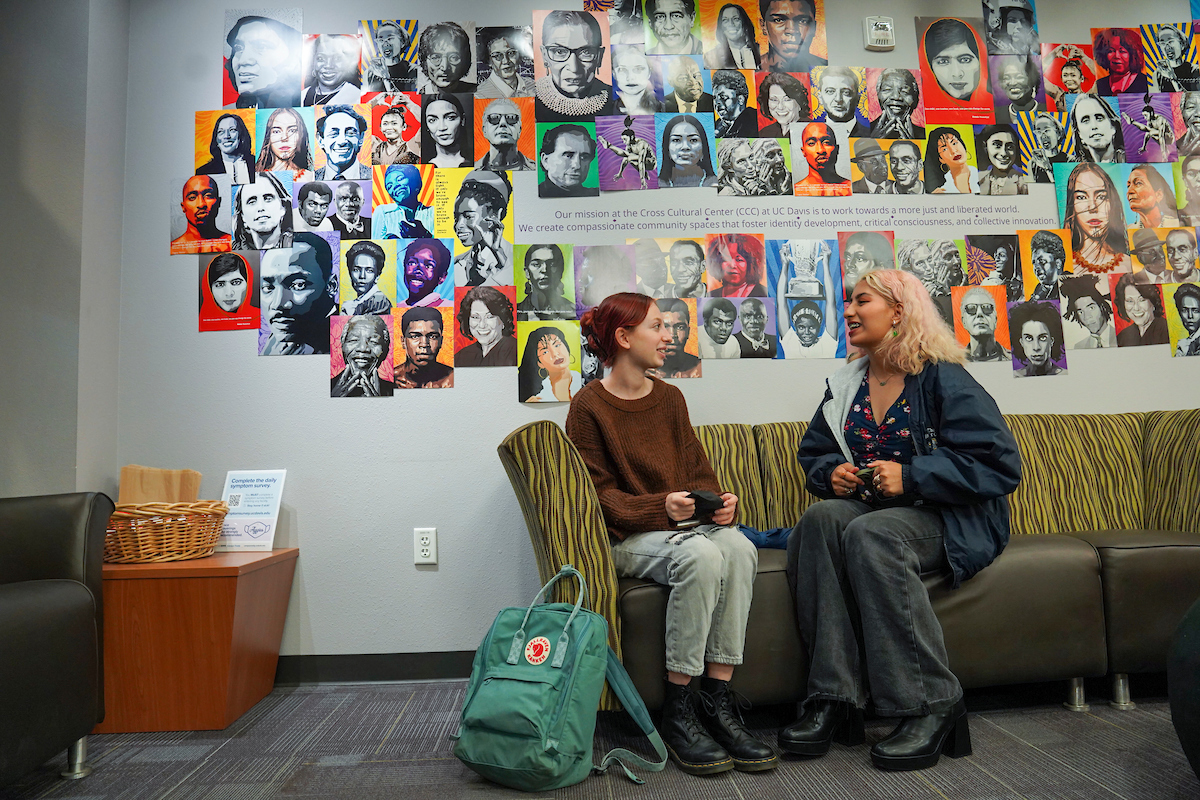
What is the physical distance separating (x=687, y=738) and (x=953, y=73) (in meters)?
2.59

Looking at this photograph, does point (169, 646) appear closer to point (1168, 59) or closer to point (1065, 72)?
point (1065, 72)

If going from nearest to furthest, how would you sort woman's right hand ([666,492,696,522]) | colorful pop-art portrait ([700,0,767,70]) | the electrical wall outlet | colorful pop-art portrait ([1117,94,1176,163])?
woman's right hand ([666,492,696,522]), the electrical wall outlet, colorful pop-art portrait ([700,0,767,70]), colorful pop-art portrait ([1117,94,1176,163])

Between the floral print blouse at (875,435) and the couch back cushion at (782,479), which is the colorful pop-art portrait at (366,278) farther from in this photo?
the floral print blouse at (875,435)

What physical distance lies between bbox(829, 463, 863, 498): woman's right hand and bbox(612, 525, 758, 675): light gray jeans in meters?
0.34

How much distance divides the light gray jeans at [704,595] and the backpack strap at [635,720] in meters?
0.12

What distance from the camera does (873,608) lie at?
1.73 metres

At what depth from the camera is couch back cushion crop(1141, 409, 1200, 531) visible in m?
2.29

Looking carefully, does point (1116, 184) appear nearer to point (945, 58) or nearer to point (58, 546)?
point (945, 58)

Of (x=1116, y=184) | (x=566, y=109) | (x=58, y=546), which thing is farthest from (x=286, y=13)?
(x=1116, y=184)

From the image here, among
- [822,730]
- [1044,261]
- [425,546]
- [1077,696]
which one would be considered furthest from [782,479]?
[1044,261]

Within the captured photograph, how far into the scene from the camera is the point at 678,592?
1759mm

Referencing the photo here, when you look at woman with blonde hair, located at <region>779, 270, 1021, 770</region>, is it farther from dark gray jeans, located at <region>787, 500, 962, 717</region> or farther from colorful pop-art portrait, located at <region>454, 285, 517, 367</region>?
colorful pop-art portrait, located at <region>454, 285, 517, 367</region>

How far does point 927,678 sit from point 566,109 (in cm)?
217

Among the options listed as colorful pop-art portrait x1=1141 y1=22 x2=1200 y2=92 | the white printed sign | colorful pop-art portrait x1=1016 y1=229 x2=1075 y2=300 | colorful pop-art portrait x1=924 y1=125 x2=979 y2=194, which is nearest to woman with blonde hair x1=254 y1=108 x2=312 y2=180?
the white printed sign
